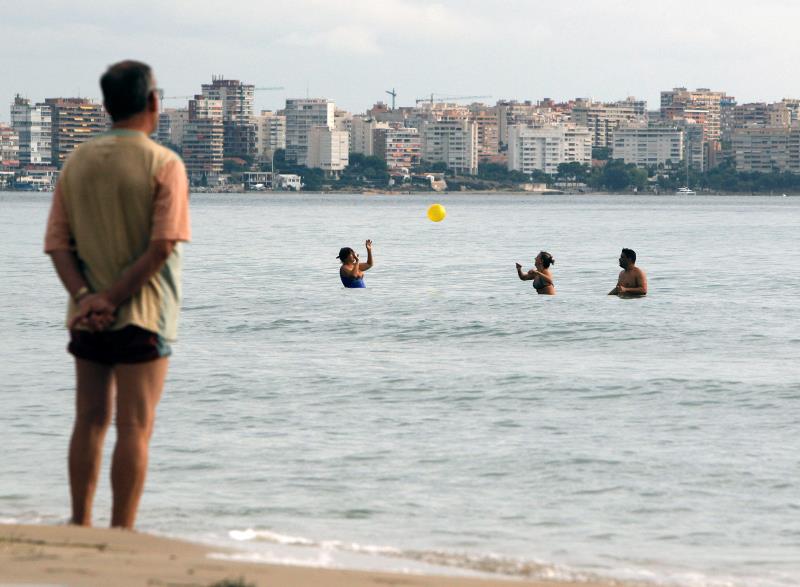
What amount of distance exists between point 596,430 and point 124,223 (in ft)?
20.2

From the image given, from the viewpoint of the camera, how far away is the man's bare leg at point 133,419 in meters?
5.45

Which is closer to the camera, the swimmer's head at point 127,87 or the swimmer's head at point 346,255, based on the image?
the swimmer's head at point 127,87

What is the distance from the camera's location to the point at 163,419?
11250mm

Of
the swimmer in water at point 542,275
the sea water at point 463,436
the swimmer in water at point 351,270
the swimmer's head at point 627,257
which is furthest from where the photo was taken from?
the swimmer in water at point 351,270

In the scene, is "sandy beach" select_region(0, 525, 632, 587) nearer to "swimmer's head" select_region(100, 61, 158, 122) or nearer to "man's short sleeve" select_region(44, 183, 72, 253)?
"man's short sleeve" select_region(44, 183, 72, 253)

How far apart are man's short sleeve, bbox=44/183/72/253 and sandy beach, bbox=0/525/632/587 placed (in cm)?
116

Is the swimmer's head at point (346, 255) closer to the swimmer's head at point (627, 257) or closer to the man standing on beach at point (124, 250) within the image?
the swimmer's head at point (627, 257)

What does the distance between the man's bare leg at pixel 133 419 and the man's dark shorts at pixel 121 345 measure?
0.12ft

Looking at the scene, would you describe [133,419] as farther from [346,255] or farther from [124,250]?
[346,255]

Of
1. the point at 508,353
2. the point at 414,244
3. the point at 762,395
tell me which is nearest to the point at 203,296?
the point at 508,353

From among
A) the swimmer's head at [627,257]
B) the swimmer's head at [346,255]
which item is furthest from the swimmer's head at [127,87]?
the swimmer's head at [346,255]

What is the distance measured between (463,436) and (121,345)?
17.9ft

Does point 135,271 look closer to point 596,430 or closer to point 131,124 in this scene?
point 131,124

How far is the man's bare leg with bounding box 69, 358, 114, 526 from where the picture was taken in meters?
5.55
